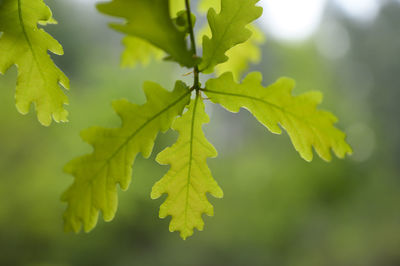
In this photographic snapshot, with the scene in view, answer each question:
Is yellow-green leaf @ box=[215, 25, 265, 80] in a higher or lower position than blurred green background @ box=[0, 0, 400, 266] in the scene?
higher

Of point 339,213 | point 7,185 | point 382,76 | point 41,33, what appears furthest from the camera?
point 382,76

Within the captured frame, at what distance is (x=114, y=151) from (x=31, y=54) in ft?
0.83

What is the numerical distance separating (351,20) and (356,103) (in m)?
3.76

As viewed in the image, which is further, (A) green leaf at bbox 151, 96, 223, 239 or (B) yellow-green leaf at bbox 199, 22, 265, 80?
(B) yellow-green leaf at bbox 199, 22, 265, 80

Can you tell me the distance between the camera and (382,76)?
13680 mm

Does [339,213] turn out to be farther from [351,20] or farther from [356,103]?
[351,20]

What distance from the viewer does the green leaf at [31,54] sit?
Answer: 72cm

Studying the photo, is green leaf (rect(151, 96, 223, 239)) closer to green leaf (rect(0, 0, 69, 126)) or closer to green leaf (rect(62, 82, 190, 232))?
green leaf (rect(62, 82, 190, 232))

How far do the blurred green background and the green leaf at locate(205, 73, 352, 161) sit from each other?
326 inches

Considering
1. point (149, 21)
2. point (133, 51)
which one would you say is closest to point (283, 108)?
point (149, 21)

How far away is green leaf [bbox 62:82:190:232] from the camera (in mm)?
733

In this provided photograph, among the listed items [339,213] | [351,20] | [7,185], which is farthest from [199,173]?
[351,20]

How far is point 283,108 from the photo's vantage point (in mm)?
781

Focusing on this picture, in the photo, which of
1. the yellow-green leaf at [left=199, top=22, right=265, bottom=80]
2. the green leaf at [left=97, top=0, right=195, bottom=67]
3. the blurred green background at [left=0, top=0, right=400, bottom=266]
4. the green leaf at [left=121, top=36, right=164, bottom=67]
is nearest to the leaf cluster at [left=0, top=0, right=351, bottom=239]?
the green leaf at [left=97, top=0, right=195, bottom=67]
